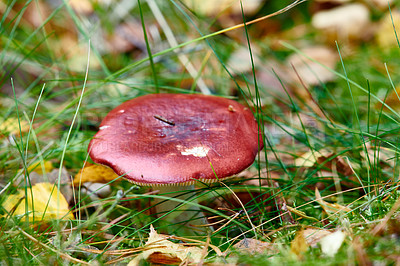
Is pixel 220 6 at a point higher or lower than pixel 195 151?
higher

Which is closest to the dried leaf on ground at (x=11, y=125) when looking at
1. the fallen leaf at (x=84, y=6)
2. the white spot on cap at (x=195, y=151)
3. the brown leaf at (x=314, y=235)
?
the white spot on cap at (x=195, y=151)

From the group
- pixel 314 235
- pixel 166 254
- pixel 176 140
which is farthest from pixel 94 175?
pixel 314 235

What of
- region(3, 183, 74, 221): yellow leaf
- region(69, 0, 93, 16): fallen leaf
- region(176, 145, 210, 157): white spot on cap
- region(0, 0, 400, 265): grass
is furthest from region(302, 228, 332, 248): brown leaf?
region(69, 0, 93, 16): fallen leaf

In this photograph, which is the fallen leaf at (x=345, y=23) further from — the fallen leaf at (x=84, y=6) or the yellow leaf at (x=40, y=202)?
the yellow leaf at (x=40, y=202)

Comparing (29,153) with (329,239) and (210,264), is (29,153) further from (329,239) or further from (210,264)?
(329,239)

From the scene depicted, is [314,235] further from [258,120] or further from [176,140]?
[176,140]

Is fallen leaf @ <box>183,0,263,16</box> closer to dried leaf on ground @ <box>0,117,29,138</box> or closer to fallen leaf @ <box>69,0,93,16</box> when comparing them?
fallen leaf @ <box>69,0,93,16</box>
